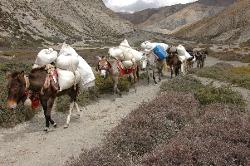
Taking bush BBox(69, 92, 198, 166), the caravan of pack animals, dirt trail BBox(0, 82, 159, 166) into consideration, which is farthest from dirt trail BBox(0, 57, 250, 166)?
bush BBox(69, 92, 198, 166)

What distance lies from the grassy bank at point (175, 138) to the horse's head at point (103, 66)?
4.66 meters

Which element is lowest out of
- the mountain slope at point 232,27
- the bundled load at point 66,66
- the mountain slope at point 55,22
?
→ the mountain slope at point 232,27

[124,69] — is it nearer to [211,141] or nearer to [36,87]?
[36,87]

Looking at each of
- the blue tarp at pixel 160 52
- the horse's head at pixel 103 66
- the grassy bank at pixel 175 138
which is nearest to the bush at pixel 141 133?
the grassy bank at pixel 175 138

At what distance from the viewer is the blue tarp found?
24645mm

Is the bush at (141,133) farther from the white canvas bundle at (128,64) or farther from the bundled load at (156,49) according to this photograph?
the bundled load at (156,49)

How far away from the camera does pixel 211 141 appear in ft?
27.4

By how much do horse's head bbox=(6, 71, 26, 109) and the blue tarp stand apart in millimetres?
12616

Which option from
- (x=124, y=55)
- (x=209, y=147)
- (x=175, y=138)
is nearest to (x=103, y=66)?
(x=124, y=55)

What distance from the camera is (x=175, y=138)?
368 inches

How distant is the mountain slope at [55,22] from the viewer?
8812cm

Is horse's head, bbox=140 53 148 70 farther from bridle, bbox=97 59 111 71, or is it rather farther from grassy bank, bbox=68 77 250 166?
grassy bank, bbox=68 77 250 166

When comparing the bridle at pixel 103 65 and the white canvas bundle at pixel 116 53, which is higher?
the white canvas bundle at pixel 116 53

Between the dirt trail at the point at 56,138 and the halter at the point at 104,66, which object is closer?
the dirt trail at the point at 56,138
